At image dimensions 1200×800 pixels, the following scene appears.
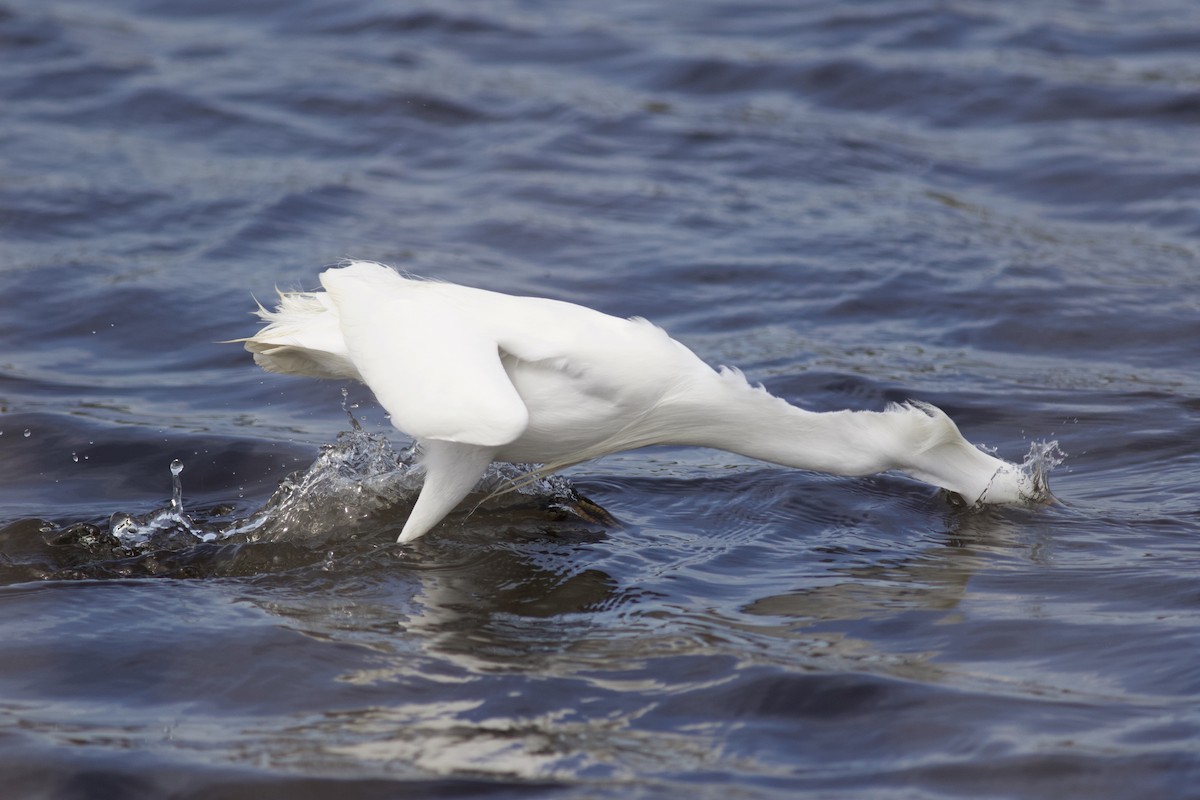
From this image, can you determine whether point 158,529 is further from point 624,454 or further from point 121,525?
point 624,454

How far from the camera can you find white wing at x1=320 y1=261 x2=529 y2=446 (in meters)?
4.61

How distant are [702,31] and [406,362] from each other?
969 cm

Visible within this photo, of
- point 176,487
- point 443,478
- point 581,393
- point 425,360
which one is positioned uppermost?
point 425,360

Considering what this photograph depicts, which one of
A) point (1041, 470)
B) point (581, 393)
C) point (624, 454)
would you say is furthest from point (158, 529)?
point (1041, 470)

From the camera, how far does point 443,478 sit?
5.21m

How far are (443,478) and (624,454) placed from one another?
1.64 metres

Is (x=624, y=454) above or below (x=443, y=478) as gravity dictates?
below

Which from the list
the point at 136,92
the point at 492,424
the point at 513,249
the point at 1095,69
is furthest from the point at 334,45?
the point at 492,424

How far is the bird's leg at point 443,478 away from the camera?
510cm

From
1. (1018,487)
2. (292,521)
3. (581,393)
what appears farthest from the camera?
(292,521)

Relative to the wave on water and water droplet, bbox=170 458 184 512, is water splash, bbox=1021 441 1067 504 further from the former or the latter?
water droplet, bbox=170 458 184 512

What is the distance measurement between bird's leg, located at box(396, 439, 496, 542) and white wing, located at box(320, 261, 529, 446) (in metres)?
0.27

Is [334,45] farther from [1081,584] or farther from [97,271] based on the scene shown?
[1081,584]

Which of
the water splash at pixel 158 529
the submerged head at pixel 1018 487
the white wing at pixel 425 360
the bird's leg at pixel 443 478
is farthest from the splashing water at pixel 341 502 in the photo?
the submerged head at pixel 1018 487
